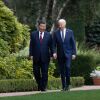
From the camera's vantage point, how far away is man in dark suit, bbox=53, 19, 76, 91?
50.9 feet

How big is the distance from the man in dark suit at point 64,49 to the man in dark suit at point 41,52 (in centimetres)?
21

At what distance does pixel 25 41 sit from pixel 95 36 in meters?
24.1

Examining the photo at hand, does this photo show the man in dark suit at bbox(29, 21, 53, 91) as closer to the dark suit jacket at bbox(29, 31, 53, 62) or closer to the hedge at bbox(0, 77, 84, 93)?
the dark suit jacket at bbox(29, 31, 53, 62)

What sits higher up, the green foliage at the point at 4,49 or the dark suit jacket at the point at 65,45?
the dark suit jacket at the point at 65,45

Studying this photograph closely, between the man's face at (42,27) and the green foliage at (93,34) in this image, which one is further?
the green foliage at (93,34)

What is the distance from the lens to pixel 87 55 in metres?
21.5

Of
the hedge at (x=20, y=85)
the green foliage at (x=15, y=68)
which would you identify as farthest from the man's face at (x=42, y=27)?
the green foliage at (x=15, y=68)

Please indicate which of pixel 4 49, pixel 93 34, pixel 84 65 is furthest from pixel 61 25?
pixel 93 34

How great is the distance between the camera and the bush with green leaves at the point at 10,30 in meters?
19.8

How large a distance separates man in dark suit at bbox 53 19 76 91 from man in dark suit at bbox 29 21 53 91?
0.70 feet

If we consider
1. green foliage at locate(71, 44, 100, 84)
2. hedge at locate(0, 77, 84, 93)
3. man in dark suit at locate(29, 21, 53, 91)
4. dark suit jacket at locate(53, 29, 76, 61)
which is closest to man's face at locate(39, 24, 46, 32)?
man in dark suit at locate(29, 21, 53, 91)

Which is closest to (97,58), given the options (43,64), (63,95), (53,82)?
(53,82)

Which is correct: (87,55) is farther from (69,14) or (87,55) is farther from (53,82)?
(69,14)

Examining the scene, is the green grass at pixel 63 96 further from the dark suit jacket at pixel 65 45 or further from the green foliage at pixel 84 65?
the green foliage at pixel 84 65
